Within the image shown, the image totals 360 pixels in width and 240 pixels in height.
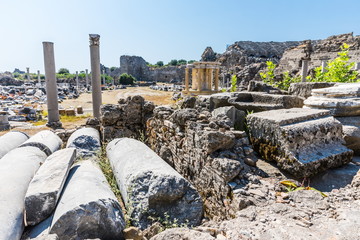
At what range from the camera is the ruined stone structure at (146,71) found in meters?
47.7

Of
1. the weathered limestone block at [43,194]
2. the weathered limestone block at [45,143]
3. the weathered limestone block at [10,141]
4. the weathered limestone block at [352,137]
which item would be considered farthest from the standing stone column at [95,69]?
the weathered limestone block at [352,137]

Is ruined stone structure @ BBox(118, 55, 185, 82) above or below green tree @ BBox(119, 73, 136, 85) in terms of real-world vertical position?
above

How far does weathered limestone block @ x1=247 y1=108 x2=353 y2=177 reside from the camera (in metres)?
2.67

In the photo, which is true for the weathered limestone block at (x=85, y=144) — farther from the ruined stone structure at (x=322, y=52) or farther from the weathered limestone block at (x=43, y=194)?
the ruined stone structure at (x=322, y=52)

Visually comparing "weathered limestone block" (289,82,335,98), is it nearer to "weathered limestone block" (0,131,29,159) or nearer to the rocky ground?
the rocky ground

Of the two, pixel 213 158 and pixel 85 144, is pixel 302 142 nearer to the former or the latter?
pixel 213 158

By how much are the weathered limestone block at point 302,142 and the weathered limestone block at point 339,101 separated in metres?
0.53

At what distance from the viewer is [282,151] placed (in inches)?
109

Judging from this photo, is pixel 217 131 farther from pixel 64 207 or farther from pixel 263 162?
pixel 64 207

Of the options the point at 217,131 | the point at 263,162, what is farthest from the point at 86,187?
the point at 263,162

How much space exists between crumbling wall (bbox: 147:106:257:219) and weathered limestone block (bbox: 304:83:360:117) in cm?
148

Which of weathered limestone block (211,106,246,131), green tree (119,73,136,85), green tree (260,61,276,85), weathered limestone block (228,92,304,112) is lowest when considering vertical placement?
weathered limestone block (211,106,246,131)

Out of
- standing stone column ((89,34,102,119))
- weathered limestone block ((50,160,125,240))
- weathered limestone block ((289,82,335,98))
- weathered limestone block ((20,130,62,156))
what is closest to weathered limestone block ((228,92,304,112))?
weathered limestone block ((289,82,335,98))

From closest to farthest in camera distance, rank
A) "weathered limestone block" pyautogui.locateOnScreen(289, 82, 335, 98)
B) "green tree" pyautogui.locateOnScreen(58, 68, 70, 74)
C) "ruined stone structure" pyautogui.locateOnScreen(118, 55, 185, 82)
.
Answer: "weathered limestone block" pyautogui.locateOnScreen(289, 82, 335, 98)
"ruined stone structure" pyautogui.locateOnScreen(118, 55, 185, 82)
"green tree" pyautogui.locateOnScreen(58, 68, 70, 74)
